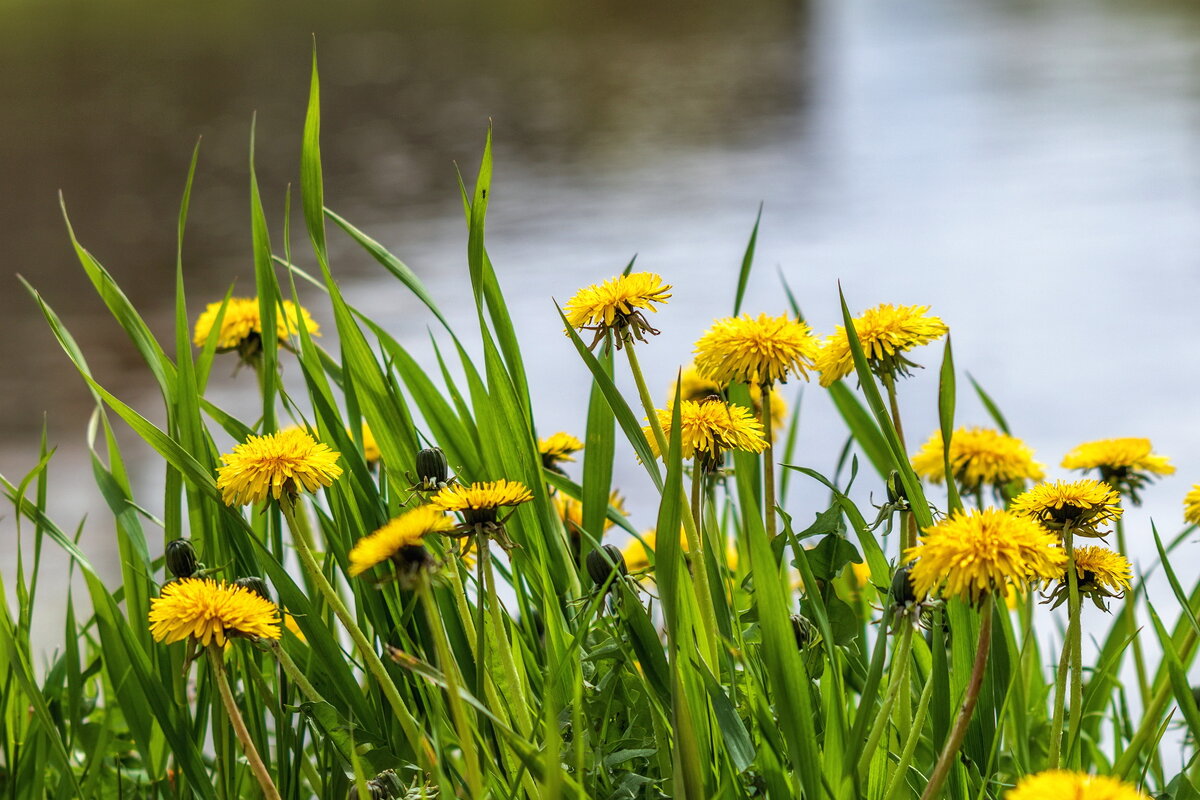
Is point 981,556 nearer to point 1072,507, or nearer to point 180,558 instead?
point 1072,507

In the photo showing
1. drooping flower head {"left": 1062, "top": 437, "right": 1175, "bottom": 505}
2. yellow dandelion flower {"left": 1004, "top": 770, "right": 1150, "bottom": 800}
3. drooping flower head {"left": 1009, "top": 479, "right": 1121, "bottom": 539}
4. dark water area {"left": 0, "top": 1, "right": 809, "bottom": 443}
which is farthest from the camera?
dark water area {"left": 0, "top": 1, "right": 809, "bottom": 443}

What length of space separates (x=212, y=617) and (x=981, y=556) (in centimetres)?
17

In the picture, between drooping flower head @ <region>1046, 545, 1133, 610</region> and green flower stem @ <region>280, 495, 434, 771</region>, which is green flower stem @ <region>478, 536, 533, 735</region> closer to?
green flower stem @ <region>280, 495, 434, 771</region>

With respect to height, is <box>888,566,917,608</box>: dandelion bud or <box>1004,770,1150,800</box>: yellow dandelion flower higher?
<box>888,566,917,608</box>: dandelion bud

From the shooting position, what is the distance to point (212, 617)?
28 centimetres

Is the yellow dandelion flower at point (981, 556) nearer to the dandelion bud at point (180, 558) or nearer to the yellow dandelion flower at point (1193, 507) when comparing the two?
the yellow dandelion flower at point (1193, 507)

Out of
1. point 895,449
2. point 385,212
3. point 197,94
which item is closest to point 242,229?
point 385,212

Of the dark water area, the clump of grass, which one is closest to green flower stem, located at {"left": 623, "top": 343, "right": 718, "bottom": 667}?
the clump of grass

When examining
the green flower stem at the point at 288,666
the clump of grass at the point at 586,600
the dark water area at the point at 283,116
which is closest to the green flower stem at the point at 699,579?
the clump of grass at the point at 586,600

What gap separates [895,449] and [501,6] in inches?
207

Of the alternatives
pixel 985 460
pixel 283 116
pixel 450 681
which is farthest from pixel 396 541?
pixel 283 116

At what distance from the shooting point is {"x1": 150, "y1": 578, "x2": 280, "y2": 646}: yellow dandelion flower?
282mm

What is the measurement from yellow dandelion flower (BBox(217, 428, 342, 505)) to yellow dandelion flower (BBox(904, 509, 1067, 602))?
15cm

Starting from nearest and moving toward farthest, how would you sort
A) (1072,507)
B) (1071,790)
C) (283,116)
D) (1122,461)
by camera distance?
(1071,790), (1072,507), (1122,461), (283,116)
